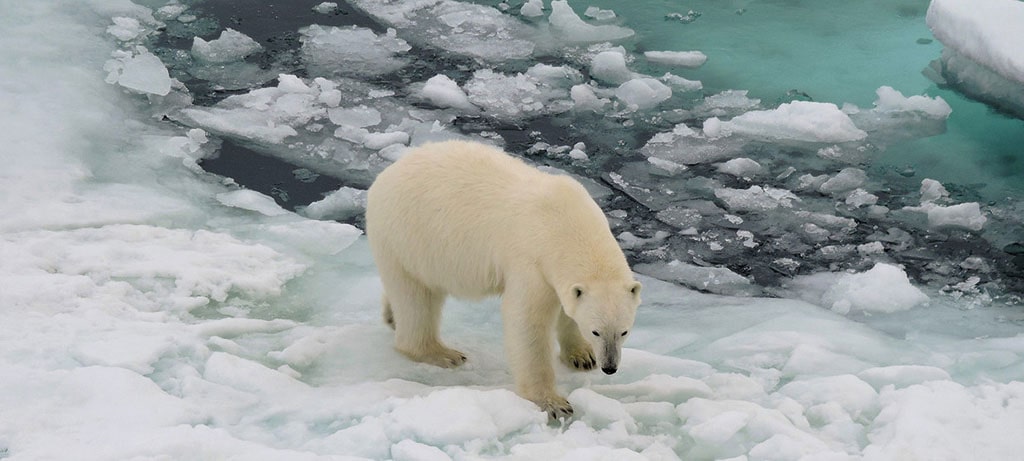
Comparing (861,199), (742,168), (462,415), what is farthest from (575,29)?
(462,415)

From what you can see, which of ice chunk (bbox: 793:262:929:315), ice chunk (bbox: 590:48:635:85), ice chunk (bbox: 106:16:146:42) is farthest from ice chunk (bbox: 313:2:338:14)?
ice chunk (bbox: 793:262:929:315)

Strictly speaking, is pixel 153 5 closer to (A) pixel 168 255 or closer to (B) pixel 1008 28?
(A) pixel 168 255

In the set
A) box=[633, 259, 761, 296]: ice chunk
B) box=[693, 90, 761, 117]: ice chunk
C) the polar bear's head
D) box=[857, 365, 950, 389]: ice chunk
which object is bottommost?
box=[633, 259, 761, 296]: ice chunk

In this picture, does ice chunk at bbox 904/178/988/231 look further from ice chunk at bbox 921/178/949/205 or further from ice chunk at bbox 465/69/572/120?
ice chunk at bbox 465/69/572/120

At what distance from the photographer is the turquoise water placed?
6.46 m

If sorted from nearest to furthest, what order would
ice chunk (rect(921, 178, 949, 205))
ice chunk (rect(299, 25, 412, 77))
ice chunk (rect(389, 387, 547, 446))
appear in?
ice chunk (rect(389, 387, 547, 446)) → ice chunk (rect(921, 178, 949, 205)) → ice chunk (rect(299, 25, 412, 77))

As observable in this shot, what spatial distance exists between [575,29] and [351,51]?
1869 mm

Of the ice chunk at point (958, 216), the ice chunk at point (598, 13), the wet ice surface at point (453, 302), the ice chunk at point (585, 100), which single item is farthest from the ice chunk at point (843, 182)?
the ice chunk at point (598, 13)

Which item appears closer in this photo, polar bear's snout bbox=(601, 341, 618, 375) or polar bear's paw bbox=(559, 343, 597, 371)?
polar bear's snout bbox=(601, 341, 618, 375)

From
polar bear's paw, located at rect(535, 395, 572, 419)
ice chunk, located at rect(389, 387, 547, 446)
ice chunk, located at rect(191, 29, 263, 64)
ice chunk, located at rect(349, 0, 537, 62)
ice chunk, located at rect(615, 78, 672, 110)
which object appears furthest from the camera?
ice chunk, located at rect(349, 0, 537, 62)

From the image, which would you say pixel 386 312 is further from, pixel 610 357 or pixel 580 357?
pixel 610 357

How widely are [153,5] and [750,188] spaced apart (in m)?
5.64

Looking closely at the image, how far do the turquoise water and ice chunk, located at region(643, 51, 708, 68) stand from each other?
0.27 feet

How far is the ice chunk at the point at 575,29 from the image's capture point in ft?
27.5
